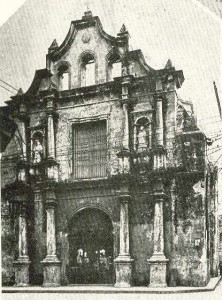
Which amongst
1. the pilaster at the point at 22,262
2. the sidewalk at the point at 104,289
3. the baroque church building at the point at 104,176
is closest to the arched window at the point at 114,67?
the baroque church building at the point at 104,176

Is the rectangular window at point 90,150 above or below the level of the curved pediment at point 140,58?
below

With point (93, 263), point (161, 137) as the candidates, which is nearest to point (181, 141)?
point (161, 137)

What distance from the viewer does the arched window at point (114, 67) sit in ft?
34.9

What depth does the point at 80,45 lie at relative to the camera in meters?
10.9

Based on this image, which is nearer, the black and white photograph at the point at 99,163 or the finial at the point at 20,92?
the black and white photograph at the point at 99,163

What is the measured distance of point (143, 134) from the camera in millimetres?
10102

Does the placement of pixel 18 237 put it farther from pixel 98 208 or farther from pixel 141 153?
pixel 141 153

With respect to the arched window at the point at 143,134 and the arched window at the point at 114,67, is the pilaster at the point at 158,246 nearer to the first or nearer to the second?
the arched window at the point at 143,134

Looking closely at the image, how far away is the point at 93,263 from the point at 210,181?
2.73 meters

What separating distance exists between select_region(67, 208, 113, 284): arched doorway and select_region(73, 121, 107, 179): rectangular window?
76 cm

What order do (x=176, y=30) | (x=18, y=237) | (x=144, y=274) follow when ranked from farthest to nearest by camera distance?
(x=18, y=237), (x=144, y=274), (x=176, y=30)

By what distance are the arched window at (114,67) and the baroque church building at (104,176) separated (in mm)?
21

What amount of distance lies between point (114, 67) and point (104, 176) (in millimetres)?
2288
